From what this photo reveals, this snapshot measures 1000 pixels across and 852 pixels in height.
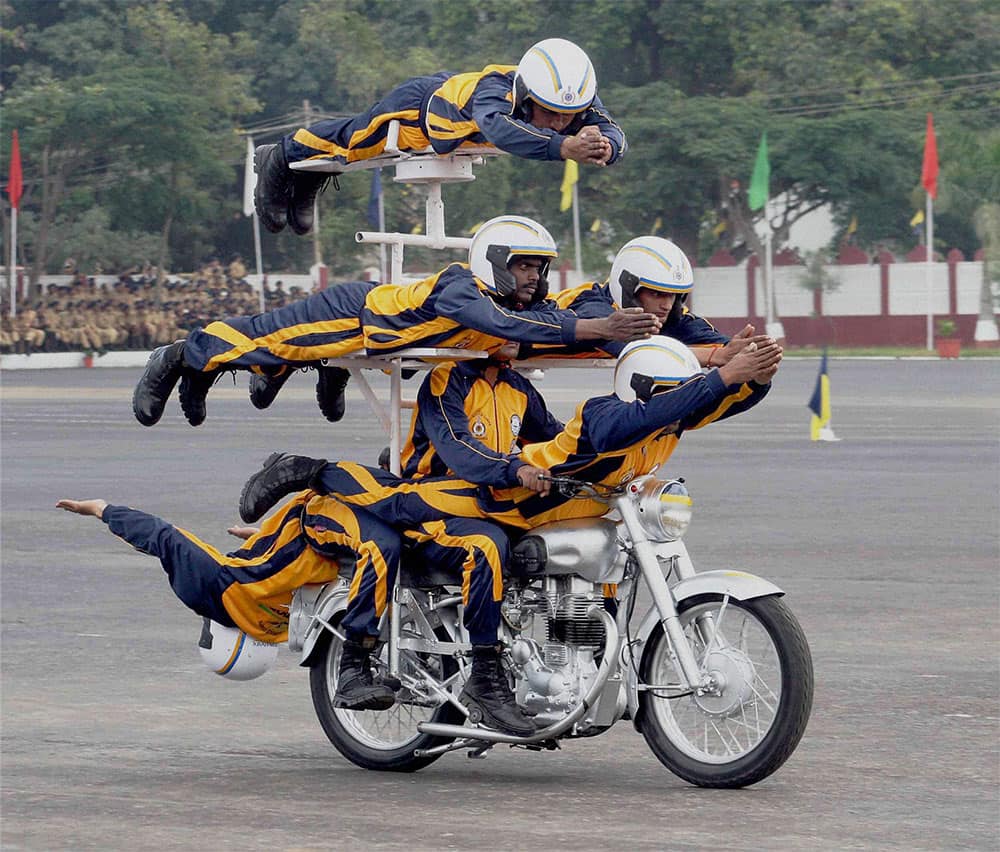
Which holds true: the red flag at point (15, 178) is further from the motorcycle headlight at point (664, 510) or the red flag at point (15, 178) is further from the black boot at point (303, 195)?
the motorcycle headlight at point (664, 510)

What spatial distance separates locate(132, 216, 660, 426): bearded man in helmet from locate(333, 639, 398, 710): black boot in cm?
109

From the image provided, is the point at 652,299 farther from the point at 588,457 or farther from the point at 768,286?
the point at 768,286

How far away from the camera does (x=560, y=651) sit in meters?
7.39

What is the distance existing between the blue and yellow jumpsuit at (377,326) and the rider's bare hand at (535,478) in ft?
1.44

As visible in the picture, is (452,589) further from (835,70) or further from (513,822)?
(835,70)

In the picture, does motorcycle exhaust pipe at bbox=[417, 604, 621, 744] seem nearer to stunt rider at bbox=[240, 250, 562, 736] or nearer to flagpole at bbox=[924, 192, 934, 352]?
stunt rider at bbox=[240, 250, 562, 736]

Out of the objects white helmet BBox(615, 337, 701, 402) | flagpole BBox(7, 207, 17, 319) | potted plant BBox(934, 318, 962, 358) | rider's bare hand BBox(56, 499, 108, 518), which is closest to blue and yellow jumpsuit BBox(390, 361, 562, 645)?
white helmet BBox(615, 337, 701, 402)

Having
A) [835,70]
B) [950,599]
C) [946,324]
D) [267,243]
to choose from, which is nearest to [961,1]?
[835,70]

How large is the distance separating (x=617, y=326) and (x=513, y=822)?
170 cm

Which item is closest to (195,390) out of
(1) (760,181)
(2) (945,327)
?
(2) (945,327)

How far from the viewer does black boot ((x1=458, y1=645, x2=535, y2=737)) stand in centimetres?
734

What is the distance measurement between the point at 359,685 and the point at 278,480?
2.75 feet

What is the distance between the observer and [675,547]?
7.31 m

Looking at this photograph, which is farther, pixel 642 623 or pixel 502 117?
pixel 502 117
